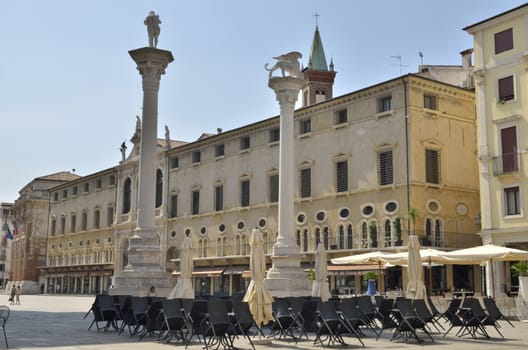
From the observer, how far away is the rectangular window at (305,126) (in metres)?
43.6

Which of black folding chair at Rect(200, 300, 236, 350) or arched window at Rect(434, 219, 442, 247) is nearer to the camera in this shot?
black folding chair at Rect(200, 300, 236, 350)

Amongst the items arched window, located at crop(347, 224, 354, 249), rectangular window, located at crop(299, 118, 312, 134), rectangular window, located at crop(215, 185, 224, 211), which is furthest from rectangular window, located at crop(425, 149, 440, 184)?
rectangular window, located at crop(215, 185, 224, 211)

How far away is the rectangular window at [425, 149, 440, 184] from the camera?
124ft

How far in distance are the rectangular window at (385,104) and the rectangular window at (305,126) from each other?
5.95 m

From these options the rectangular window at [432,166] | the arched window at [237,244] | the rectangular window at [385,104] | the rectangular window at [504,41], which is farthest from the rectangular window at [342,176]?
the rectangular window at [504,41]

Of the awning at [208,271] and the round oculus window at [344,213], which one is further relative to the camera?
the awning at [208,271]

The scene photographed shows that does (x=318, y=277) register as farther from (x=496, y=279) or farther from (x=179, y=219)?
(x=179, y=219)

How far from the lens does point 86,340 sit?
15117 mm

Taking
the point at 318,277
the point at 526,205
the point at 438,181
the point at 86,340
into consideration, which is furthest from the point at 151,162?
the point at 438,181

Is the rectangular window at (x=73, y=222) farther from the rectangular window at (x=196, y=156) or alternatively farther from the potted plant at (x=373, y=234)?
the potted plant at (x=373, y=234)

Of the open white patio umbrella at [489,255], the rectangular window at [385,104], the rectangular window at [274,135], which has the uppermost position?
the rectangular window at [385,104]

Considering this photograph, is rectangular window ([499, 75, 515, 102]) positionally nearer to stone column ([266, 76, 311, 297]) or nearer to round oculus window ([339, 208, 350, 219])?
round oculus window ([339, 208, 350, 219])

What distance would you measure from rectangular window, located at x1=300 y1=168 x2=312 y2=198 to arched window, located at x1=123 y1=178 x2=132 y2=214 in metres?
24.7

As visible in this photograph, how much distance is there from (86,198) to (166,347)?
6026 cm
